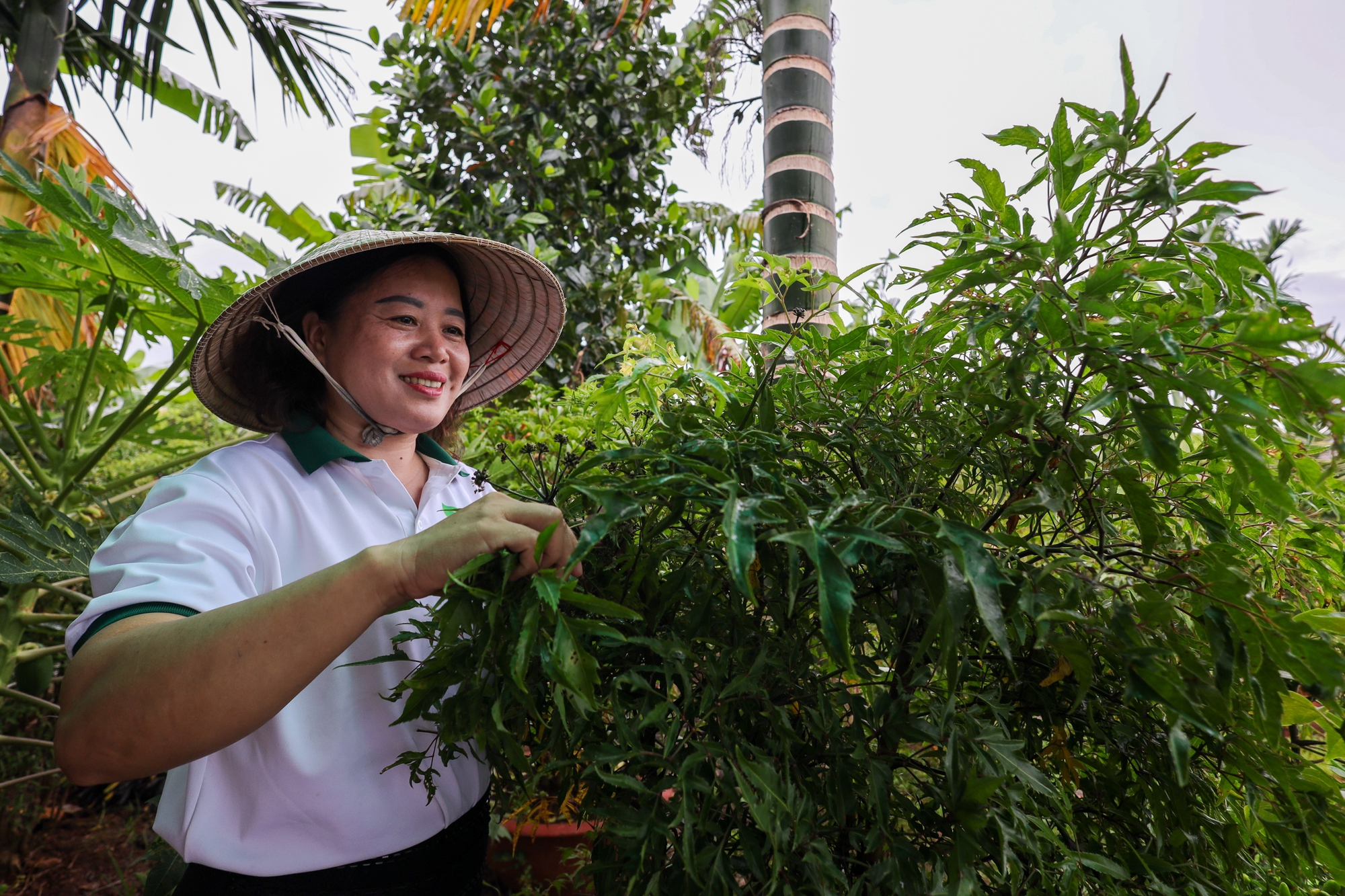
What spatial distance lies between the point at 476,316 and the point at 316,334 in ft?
1.37

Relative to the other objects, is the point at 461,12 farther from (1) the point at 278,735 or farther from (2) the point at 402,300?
(1) the point at 278,735

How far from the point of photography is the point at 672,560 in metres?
0.87

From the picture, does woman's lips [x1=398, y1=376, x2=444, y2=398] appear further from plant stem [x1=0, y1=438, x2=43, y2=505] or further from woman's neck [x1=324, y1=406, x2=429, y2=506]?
plant stem [x1=0, y1=438, x2=43, y2=505]

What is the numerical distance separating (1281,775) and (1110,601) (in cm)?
20

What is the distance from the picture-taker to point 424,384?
1373 mm

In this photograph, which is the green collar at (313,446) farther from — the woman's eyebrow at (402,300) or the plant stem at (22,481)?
the plant stem at (22,481)

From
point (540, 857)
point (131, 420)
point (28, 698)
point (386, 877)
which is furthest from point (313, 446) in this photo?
point (540, 857)

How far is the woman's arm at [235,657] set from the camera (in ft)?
2.72

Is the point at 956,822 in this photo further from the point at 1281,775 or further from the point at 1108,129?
the point at 1108,129

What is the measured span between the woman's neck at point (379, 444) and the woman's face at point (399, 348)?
0.02 meters

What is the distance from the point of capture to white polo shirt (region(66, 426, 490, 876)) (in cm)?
103

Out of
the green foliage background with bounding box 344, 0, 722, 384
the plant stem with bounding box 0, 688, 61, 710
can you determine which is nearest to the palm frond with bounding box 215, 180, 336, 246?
the green foliage background with bounding box 344, 0, 722, 384

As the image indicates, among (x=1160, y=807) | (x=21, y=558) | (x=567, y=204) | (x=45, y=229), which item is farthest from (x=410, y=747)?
(x=567, y=204)

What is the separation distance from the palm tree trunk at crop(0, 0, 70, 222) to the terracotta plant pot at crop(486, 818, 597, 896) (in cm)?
295
